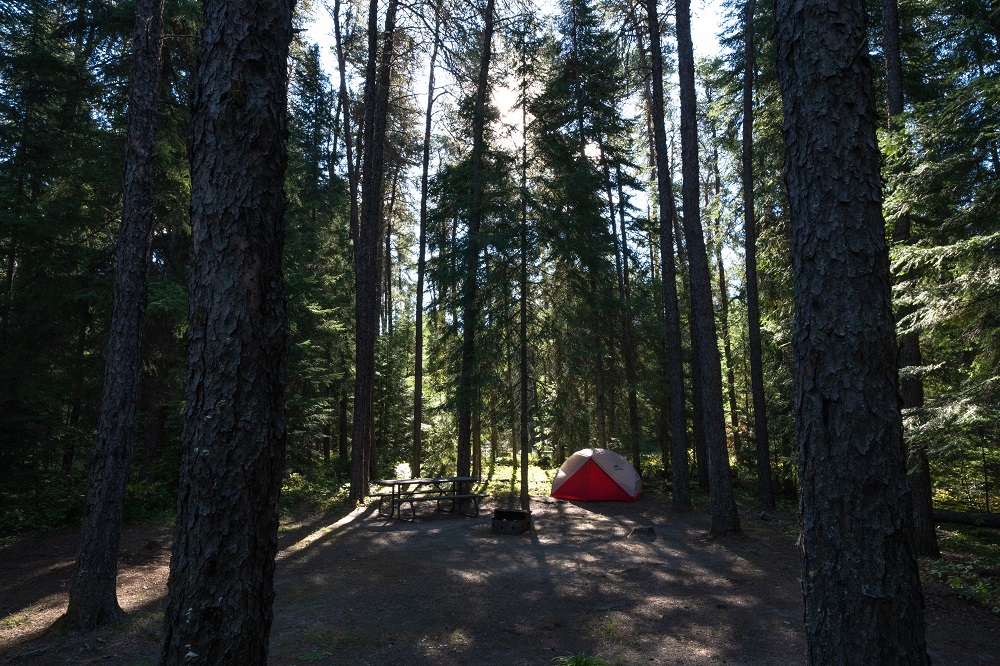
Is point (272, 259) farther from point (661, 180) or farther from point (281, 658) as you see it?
point (661, 180)

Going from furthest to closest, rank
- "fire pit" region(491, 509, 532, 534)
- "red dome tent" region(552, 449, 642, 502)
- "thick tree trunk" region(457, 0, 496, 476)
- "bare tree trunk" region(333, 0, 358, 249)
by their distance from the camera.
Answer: "bare tree trunk" region(333, 0, 358, 249) < "red dome tent" region(552, 449, 642, 502) < "thick tree trunk" region(457, 0, 496, 476) < "fire pit" region(491, 509, 532, 534)

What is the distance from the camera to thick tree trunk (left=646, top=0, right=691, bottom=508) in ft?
45.0

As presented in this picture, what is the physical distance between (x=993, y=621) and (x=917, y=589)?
569cm

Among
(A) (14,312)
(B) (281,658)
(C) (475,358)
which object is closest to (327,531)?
(C) (475,358)

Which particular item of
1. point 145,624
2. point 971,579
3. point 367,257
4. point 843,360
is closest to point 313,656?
point 145,624

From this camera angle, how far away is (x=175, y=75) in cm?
1321

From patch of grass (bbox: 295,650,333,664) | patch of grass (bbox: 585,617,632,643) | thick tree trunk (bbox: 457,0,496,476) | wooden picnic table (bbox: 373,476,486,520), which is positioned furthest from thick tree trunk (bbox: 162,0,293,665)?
thick tree trunk (bbox: 457,0,496,476)

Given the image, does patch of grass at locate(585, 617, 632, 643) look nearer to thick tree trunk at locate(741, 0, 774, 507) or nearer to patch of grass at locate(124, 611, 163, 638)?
patch of grass at locate(124, 611, 163, 638)

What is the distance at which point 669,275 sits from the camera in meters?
14.2

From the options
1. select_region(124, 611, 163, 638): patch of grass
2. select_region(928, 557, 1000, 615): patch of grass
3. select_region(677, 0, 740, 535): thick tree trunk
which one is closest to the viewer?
select_region(124, 611, 163, 638): patch of grass

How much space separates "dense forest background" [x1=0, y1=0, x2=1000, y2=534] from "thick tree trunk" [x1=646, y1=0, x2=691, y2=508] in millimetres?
421

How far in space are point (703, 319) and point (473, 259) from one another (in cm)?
630

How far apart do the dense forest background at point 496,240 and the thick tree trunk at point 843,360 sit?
4.40m

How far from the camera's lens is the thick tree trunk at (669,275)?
13703 mm
